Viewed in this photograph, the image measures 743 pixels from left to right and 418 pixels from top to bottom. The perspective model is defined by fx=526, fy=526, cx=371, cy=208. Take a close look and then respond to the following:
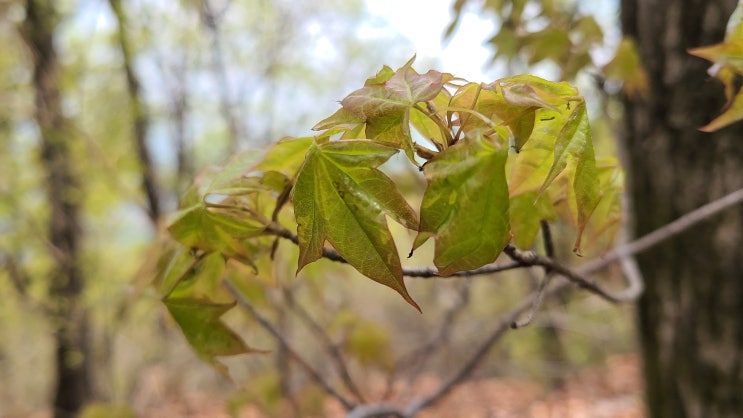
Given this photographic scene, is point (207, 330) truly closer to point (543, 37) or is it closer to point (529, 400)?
point (543, 37)

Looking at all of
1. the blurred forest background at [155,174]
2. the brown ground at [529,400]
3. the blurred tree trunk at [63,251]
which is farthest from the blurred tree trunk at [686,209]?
the blurred tree trunk at [63,251]

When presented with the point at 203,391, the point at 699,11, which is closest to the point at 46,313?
the point at 699,11

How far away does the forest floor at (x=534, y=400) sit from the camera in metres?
3.59

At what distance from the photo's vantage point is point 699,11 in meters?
1.00

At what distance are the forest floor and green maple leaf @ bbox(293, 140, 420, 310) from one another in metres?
3.09

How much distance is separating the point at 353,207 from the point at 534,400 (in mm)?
4602

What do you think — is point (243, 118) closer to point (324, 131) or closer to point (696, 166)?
point (696, 166)

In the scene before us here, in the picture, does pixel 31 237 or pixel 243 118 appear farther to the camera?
pixel 243 118

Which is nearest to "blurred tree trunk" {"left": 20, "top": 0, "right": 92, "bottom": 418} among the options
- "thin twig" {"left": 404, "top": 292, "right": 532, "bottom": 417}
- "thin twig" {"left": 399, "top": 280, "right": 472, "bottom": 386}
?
"thin twig" {"left": 399, "top": 280, "right": 472, "bottom": 386}

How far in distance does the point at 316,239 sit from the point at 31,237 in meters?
3.23

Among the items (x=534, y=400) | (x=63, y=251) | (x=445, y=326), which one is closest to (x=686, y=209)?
(x=445, y=326)

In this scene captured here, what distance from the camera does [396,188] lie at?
333 millimetres

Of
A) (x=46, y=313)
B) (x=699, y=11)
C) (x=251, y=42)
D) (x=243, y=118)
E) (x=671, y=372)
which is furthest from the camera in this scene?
(x=251, y=42)

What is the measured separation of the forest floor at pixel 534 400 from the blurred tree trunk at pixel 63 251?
0.50m
